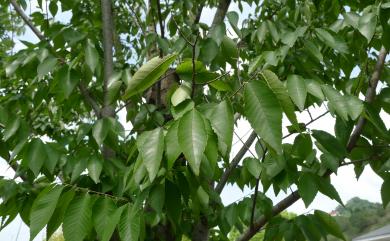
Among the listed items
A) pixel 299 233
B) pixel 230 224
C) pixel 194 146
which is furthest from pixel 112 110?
pixel 194 146

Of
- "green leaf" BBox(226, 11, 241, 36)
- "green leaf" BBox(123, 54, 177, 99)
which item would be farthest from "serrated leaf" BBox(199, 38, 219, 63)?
"green leaf" BBox(123, 54, 177, 99)

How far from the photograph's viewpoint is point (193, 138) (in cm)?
90

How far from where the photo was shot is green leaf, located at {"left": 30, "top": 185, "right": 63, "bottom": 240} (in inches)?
48.4

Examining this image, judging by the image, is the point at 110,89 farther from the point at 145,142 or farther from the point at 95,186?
the point at 95,186

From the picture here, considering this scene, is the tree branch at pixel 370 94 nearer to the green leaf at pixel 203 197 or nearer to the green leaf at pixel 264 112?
the green leaf at pixel 203 197

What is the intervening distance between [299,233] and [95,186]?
2.79ft

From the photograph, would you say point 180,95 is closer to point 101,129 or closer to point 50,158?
point 101,129

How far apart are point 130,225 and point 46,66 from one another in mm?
812

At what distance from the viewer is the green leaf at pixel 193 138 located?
875 millimetres

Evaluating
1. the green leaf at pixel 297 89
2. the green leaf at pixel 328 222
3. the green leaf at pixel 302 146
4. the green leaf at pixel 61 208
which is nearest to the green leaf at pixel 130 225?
the green leaf at pixel 61 208

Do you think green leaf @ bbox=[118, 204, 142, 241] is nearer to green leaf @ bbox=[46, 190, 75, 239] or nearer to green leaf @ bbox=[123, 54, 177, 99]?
green leaf @ bbox=[46, 190, 75, 239]

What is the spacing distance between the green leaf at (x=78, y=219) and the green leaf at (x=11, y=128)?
0.59m

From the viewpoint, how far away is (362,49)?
1827 millimetres

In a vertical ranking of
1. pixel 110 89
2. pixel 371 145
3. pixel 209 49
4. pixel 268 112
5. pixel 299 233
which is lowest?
pixel 299 233
